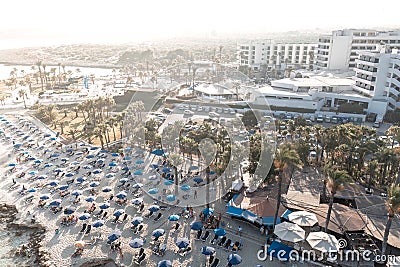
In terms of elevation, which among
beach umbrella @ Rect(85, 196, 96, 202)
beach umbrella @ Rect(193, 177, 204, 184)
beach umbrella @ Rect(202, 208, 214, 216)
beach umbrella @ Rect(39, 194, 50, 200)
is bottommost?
beach umbrella @ Rect(39, 194, 50, 200)

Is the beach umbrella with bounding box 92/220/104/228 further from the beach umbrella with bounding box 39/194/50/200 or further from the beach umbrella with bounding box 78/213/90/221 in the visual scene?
the beach umbrella with bounding box 39/194/50/200

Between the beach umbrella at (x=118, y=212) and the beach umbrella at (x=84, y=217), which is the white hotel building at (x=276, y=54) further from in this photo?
the beach umbrella at (x=84, y=217)

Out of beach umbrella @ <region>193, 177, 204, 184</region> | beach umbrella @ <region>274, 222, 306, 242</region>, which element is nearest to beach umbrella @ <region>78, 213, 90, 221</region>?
beach umbrella @ <region>193, 177, 204, 184</region>

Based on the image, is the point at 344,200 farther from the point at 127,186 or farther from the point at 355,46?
the point at 355,46

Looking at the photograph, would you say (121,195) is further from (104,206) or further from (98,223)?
(98,223)

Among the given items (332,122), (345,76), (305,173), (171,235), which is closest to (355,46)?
(345,76)

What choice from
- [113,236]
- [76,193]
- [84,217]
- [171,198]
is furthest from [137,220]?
[76,193]
